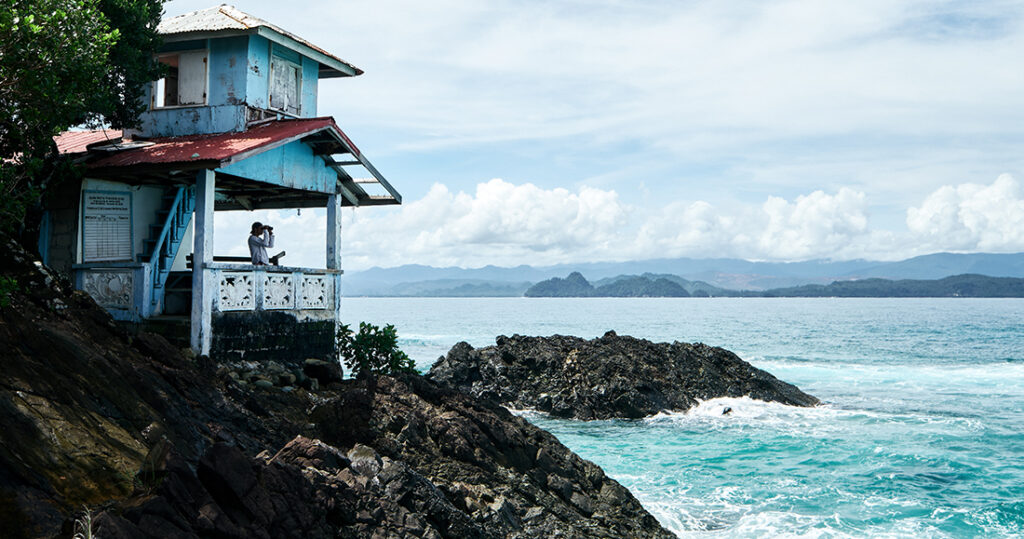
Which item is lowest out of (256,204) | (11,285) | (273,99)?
(11,285)

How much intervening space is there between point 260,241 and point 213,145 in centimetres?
248

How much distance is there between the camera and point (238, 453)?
23.8 feet

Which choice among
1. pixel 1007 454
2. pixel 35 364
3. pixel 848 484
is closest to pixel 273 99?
pixel 35 364

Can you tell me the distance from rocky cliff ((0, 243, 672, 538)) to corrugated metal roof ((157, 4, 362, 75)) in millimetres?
7698

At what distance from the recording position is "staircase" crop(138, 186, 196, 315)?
16797 mm

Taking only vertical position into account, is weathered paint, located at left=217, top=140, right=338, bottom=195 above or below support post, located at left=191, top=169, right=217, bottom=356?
above

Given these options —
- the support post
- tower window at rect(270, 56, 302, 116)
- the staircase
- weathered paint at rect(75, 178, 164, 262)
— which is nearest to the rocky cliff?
the support post

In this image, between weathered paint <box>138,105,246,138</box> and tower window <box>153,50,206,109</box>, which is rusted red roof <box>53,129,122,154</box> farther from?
tower window <box>153,50,206,109</box>

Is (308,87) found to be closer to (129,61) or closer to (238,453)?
(129,61)

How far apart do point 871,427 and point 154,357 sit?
70.1ft

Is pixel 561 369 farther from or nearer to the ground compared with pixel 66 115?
nearer to the ground

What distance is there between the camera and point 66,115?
39.4ft

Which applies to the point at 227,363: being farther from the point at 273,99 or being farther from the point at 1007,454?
the point at 1007,454

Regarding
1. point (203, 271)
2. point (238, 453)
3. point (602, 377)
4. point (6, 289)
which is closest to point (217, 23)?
point (203, 271)
